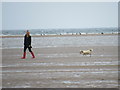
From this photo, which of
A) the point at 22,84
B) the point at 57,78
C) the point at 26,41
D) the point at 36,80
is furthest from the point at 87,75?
the point at 26,41

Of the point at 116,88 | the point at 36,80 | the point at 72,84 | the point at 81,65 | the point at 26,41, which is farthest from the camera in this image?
the point at 26,41

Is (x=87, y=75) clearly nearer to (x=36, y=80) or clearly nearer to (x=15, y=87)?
(x=36, y=80)

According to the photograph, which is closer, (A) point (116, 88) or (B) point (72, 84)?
(A) point (116, 88)

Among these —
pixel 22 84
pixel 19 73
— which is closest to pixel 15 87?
pixel 22 84

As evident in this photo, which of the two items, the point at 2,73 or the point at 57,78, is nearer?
the point at 57,78

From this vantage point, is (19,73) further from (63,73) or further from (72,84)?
(72,84)

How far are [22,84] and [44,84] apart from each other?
2.42 ft

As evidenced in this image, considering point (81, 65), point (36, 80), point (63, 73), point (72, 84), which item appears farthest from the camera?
point (81, 65)

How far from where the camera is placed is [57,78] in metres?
12.0

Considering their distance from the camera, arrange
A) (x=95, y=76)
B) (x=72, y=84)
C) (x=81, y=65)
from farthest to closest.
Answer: (x=81, y=65) → (x=95, y=76) → (x=72, y=84)

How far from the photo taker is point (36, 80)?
11641 mm

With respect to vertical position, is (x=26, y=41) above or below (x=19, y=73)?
above

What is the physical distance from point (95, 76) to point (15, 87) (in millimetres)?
3389

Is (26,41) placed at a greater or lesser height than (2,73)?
greater
